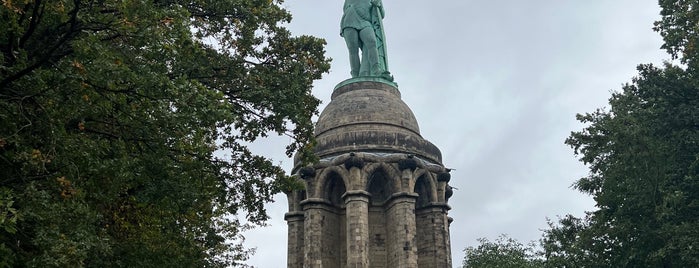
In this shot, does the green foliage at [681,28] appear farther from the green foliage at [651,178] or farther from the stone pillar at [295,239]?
the stone pillar at [295,239]

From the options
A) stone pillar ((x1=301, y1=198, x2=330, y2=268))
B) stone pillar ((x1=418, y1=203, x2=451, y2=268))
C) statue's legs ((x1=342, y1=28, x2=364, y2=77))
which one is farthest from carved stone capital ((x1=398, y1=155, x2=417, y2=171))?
statue's legs ((x1=342, y1=28, x2=364, y2=77))

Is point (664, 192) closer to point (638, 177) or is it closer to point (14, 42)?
point (638, 177)

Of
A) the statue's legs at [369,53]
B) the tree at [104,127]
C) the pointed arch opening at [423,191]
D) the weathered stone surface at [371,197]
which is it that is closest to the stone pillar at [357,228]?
the weathered stone surface at [371,197]

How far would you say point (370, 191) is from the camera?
24.7 m

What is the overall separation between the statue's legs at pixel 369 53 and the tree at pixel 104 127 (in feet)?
46.1

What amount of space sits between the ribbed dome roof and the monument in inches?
1.3

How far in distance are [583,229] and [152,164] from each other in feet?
41.6

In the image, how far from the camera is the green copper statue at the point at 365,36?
27.2 m

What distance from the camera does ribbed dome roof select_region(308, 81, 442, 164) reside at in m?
24.9

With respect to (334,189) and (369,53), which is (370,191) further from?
(369,53)

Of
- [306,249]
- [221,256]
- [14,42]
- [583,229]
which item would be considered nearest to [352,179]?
[306,249]

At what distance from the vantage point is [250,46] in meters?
14.0

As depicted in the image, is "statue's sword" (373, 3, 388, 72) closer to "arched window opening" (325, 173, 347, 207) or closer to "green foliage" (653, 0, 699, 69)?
"arched window opening" (325, 173, 347, 207)

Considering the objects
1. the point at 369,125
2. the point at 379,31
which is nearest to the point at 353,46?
the point at 379,31
